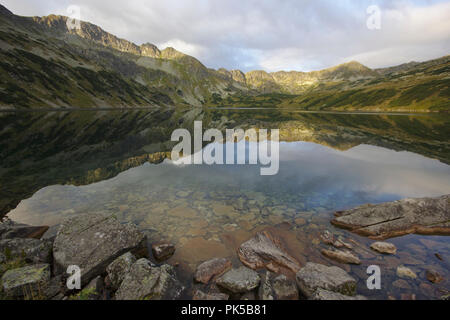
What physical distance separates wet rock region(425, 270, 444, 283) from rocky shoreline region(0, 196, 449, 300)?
37mm

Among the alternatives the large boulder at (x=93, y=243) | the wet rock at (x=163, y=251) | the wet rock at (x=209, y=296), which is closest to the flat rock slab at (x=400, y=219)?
the wet rock at (x=209, y=296)

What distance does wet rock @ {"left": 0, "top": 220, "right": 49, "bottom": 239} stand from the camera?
10462mm

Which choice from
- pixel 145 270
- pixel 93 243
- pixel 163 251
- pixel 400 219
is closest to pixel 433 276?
pixel 400 219

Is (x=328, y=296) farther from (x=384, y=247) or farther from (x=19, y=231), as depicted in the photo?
(x=19, y=231)

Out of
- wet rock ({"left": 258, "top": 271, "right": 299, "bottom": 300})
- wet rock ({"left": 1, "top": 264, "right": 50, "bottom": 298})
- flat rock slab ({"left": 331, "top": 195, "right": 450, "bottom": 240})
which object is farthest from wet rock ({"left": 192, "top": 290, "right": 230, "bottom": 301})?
flat rock slab ({"left": 331, "top": 195, "right": 450, "bottom": 240})

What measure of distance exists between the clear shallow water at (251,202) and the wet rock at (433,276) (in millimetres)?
396

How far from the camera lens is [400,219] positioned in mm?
12555

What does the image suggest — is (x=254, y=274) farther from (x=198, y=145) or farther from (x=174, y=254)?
(x=198, y=145)

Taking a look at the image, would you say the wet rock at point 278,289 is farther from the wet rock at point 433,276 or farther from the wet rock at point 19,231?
the wet rock at point 19,231

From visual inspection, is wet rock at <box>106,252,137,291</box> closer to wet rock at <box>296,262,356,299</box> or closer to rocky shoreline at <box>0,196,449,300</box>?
rocky shoreline at <box>0,196,449,300</box>

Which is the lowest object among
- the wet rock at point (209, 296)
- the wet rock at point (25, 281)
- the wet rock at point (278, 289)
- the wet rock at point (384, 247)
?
the wet rock at point (278, 289)

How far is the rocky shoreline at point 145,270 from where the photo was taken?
23.5 feet
